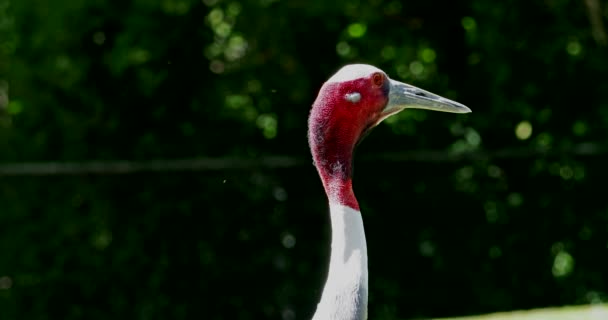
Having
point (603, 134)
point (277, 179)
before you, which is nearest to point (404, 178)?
point (277, 179)

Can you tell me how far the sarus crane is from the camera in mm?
4176

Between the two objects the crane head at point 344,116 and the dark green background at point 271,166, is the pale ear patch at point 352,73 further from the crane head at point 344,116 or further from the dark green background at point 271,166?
the dark green background at point 271,166

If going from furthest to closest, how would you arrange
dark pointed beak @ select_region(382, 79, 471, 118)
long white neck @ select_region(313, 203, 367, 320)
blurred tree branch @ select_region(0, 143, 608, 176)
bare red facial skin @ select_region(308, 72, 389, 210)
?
blurred tree branch @ select_region(0, 143, 608, 176), dark pointed beak @ select_region(382, 79, 471, 118), bare red facial skin @ select_region(308, 72, 389, 210), long white neck @ select_region(313, 203, 367, 320)

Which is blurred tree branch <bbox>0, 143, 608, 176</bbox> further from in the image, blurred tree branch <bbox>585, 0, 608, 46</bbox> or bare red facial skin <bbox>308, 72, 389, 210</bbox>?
bare red facial skin <bbox>308, 72, 389, 210</bbox>

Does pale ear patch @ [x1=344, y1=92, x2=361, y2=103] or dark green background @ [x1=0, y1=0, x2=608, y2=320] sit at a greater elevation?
pale ear patch @ [x1=344, y1=92, x2=361, y2=103]

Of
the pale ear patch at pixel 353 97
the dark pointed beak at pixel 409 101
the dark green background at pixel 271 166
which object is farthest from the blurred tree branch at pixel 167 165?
the pale ear patch at pixel 353 97

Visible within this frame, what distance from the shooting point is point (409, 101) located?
462 centimetres

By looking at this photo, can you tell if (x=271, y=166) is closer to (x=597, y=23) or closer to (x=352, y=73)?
(x=597, y=23)

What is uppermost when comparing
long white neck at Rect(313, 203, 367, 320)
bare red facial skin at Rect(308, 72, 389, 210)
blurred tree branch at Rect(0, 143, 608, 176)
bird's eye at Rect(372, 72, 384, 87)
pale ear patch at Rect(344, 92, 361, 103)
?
bird's eye at Rect(372, 72, 384, 87)

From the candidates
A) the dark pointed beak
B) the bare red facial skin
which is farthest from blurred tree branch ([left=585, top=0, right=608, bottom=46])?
the bare red facial skin

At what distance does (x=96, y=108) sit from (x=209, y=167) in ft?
3.72

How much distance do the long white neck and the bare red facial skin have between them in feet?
0.48

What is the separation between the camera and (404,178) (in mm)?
9469

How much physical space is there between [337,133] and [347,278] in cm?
58
